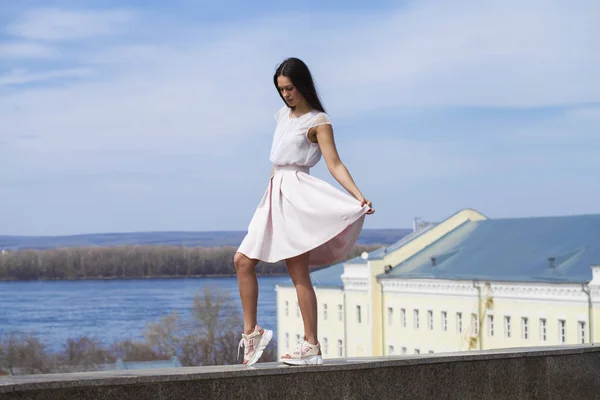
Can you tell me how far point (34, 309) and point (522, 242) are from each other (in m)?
Answer: 79.8

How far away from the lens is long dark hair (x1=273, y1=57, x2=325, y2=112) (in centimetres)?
720

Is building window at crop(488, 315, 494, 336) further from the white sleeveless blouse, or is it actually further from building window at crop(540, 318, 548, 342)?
the white sleeveless blouse

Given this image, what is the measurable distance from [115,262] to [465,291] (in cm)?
4671

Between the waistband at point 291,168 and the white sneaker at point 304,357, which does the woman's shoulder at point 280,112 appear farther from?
the white sneaker at point 304,357

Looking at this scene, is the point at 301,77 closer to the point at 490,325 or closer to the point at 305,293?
the point at 305,293

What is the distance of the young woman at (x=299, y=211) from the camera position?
7254 millimetres

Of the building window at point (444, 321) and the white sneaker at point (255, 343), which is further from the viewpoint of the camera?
the building window at point (444, 321)

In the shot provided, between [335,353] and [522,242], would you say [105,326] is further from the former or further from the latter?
[522,242]

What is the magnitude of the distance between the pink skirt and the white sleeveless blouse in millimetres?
62

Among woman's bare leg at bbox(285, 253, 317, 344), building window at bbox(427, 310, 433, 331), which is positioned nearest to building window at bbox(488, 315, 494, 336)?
building window at bbox(427, 310, 433, 331)

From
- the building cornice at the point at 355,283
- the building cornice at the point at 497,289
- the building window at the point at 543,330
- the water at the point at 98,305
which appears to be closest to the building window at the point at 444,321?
the building cornice at the point at 497,289

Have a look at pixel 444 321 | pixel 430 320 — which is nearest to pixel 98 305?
pixel 430 320

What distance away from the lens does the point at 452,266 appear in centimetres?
6569

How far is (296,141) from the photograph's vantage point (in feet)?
24.0
